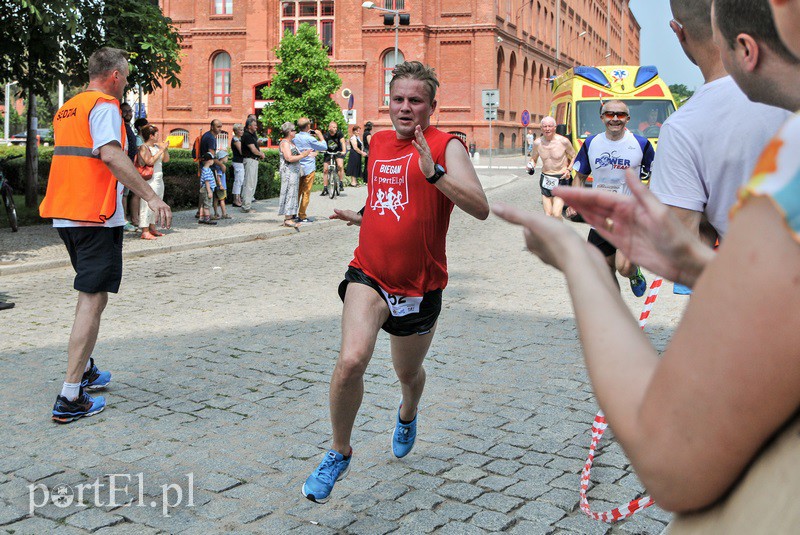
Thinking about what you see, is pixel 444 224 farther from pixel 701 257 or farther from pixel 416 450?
pixel 701 257

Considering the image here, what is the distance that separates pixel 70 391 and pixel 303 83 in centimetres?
4098

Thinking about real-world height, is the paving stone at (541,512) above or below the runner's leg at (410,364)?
below

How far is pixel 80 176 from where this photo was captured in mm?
5703

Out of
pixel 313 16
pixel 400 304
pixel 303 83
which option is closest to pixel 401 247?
pixel 400 304

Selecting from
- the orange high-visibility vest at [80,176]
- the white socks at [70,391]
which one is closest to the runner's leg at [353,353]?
the white socks at [70,391]

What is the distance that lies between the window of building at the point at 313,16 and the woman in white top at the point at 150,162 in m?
40.8

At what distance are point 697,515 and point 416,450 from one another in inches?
150

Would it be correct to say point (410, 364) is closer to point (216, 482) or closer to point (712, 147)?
point (216, 482)

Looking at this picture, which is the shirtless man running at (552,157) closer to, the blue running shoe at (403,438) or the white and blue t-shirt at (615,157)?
the white and blue t-shirt at (615,157)

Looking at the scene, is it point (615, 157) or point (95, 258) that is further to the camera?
point (615, 157)

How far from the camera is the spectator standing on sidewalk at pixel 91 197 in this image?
5.61 meters

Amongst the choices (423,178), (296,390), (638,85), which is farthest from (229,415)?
(638,85)

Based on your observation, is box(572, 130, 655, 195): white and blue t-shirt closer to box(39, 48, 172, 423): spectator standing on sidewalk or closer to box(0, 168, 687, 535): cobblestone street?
box(0, 168, 687, 535): cobblestone street

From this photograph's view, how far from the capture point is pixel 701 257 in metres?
1.49
